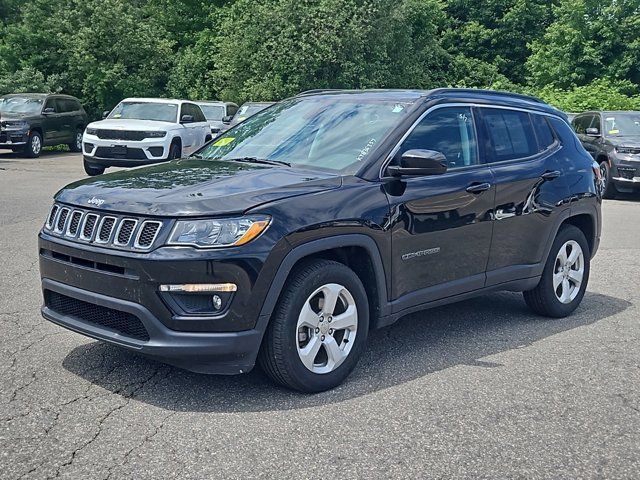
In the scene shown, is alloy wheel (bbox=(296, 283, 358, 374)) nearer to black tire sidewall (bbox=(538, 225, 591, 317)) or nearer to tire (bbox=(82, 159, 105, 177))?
black tire sidewall (bbox=(538, 225, 591, 317))

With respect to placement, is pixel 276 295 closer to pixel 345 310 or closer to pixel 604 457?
pixel 345 310

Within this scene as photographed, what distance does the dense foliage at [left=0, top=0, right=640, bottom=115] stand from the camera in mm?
30594

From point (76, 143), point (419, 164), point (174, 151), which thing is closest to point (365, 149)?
point (419, 164)

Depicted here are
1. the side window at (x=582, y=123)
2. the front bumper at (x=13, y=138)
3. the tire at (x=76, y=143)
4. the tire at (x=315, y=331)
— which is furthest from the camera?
the tire at (x=76, y=143)

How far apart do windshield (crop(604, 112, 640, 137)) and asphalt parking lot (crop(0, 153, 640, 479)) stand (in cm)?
1170

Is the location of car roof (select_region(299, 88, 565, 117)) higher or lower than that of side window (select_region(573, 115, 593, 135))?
higher

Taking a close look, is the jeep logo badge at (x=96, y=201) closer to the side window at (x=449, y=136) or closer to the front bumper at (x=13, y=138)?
the side window at (x=449, y=136)

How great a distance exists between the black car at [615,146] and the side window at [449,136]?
11.4 meters

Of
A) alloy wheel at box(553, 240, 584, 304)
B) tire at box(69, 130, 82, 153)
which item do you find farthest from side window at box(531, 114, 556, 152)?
tire at box(69, 130, 82, 153)

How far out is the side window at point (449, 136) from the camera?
549 centimetres

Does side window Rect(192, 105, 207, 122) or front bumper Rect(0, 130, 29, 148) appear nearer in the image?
side window Rect(192, 105, 207, 122)

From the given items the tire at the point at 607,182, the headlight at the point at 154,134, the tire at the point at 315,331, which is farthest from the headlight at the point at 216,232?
the headlight at the point at 154,134

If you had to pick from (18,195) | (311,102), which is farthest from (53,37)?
(311,102)

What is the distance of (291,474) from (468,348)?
239cm
